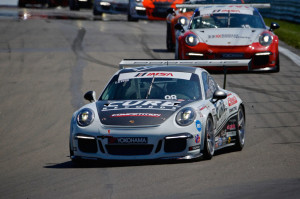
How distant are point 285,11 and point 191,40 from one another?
15.5m

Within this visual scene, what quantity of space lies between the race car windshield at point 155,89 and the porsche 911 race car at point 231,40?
665cm

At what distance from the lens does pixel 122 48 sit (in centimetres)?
2228

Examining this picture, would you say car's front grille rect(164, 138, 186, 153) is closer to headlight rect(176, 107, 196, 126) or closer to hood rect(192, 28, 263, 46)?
headlight rect(176, 107, 196, 126)

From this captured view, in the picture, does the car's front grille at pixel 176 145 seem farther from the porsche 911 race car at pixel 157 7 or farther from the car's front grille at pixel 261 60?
the porsche 911 race car at pixel 157 7

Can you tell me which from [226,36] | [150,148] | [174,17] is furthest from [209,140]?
[174,17]

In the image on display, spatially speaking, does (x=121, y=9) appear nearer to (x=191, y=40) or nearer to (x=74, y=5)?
(x=74, y=5)

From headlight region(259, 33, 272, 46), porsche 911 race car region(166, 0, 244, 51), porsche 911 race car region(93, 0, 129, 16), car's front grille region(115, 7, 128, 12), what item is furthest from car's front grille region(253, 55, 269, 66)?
car's front grille region(115, 7, 128, 12)

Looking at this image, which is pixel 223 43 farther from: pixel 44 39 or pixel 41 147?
pixel 44 39

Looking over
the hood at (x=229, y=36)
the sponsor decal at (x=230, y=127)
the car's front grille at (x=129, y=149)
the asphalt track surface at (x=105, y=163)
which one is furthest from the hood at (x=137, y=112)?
the hood at (x=229, y=36)

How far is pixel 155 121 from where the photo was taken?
349 inches

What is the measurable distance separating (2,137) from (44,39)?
1291 centimetres

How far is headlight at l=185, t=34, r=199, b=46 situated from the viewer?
56.1ft

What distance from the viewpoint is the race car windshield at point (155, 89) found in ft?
32.2

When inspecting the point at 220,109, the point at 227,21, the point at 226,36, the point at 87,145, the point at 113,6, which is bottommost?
the point at 113,6
